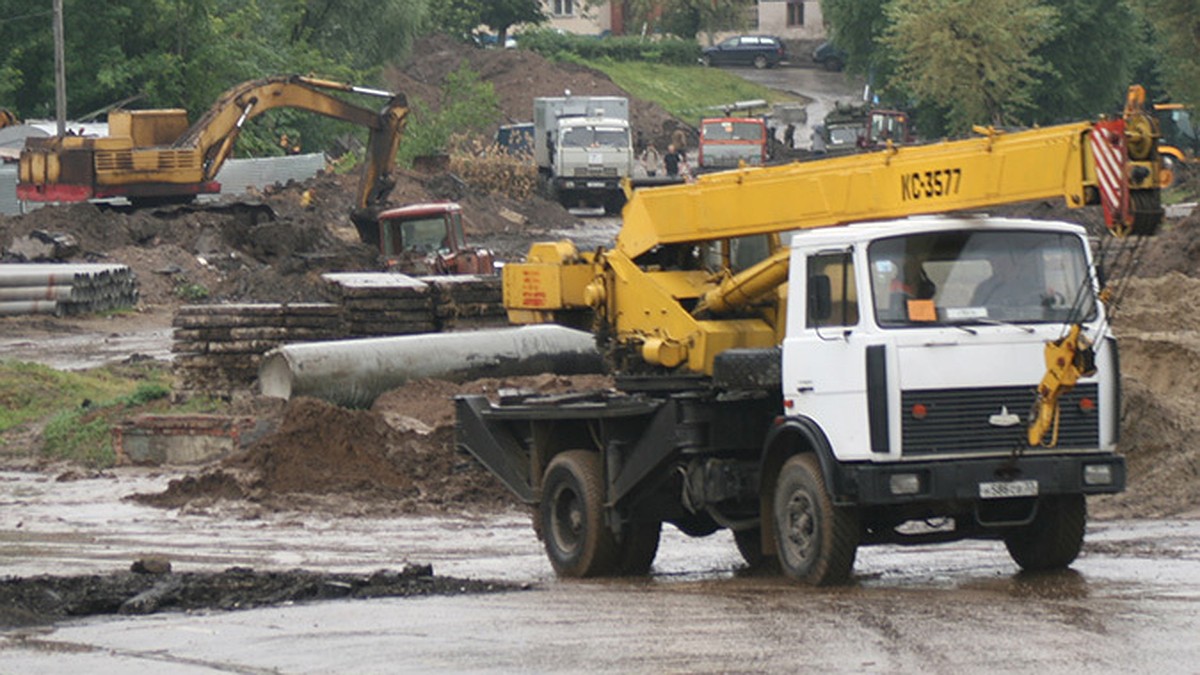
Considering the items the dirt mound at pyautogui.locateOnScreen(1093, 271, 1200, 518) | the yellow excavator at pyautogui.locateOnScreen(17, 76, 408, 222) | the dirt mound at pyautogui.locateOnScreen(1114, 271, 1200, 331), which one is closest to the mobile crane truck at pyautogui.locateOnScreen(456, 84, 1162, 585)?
the dirt mound at pyautogui.locateOnScreen(1093, 271, 1200, 518)

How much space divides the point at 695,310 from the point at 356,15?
6328 centimetres

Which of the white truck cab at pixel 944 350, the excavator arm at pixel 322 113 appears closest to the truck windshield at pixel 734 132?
the excavator arm at pixel 322 113

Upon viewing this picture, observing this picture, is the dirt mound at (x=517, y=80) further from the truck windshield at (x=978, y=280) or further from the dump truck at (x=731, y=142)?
the truck windshield at (x=978, y=280)

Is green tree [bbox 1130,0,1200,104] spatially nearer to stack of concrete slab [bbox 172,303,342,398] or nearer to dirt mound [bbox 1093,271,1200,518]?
dirt mound [bbox 1093,271,1200,518]

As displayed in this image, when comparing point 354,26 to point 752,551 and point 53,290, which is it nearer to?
point 53,290

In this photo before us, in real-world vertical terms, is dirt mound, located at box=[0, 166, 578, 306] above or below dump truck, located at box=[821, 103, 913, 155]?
below

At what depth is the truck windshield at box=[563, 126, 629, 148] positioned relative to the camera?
2515 inches

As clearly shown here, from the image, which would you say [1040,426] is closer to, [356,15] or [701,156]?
[701,156]

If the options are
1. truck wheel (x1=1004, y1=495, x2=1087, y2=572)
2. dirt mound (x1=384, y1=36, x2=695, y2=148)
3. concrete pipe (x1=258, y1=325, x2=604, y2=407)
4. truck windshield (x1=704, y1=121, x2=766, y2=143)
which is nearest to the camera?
truck wheel (x1=1004, y1=495, x2=1087, y2=572)

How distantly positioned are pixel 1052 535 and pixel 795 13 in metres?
109

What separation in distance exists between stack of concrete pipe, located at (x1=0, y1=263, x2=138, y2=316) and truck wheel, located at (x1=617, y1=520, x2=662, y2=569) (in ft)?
83.8

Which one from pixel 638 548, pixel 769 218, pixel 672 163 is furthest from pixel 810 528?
pixel 672 163

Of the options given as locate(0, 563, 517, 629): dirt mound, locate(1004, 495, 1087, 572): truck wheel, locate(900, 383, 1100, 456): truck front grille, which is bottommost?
locate(0, 563, 517, 629): dirt mound

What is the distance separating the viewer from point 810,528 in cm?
1345
